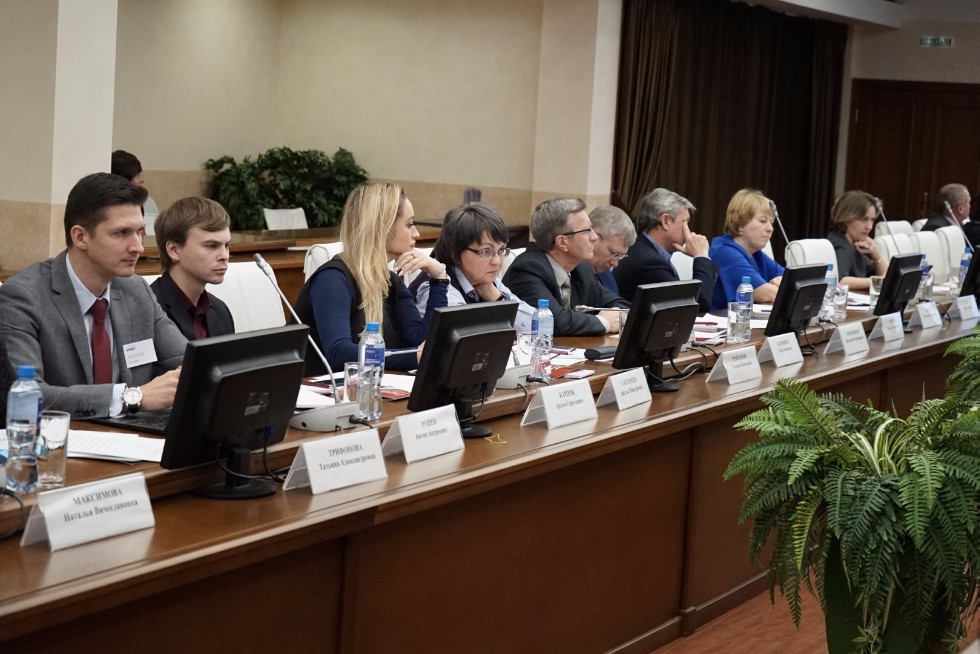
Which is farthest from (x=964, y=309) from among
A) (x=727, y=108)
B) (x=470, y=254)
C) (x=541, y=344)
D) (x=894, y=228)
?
(x=727, y=108)

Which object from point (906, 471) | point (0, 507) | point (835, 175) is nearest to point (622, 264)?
point (906, 471)

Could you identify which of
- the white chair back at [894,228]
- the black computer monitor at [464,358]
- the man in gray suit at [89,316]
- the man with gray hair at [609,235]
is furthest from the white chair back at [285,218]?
the black computer monitor at [464,358]

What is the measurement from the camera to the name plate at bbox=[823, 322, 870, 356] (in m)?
4.40

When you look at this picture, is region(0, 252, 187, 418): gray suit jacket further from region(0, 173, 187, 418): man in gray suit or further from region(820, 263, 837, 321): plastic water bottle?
region(820, 263, 837, 321): plastic water bottle

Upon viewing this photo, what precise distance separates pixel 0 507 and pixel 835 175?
10879 millimetres

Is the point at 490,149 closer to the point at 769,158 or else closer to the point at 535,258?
the point at 769,158

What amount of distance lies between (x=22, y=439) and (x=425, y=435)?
0.87 m

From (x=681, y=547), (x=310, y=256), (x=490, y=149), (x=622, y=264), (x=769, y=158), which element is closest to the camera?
(x=681, y=547)

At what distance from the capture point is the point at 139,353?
286cm

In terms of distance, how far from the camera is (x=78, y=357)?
274 centimetres

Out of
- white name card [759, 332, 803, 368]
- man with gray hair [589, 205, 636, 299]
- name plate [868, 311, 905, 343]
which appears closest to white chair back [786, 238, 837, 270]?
name plate [868, 311, 905, 343]

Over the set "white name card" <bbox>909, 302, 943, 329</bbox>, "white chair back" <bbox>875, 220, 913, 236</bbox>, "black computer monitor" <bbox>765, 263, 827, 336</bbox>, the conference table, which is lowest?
the conference table

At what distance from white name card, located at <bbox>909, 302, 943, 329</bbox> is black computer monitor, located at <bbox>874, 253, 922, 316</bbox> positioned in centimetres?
12

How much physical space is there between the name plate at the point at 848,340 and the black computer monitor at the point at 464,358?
6.49ft
